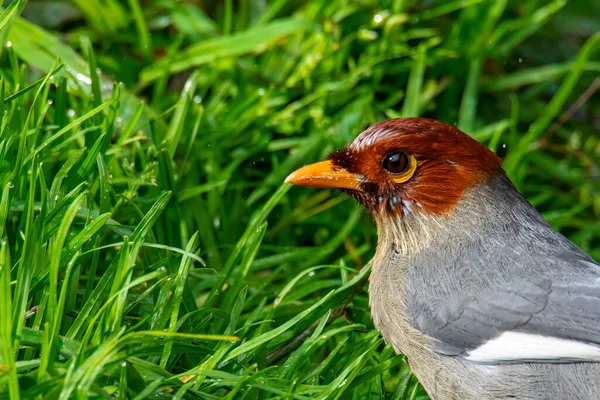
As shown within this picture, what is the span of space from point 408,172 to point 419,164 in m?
0.05

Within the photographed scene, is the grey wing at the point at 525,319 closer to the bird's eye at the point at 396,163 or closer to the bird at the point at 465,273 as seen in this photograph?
the bird at the point at 465,273

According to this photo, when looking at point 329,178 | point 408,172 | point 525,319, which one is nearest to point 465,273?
point 525,319

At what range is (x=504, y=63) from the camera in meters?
5.33

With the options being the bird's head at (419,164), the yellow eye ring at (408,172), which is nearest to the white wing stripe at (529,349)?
the bird's head at (419,164)

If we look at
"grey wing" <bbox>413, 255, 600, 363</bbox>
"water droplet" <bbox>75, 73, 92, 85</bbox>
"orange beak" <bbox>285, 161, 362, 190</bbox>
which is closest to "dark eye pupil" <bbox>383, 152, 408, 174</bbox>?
"orange beak" <bbox>285, 161, 362, 190</bbox>

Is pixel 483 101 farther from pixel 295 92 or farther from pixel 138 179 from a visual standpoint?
pixel 138 179

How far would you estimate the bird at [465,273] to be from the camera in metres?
2.78

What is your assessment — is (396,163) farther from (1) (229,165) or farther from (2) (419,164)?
(1) (229,165)

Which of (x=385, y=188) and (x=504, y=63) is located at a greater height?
(x=385, y=188)

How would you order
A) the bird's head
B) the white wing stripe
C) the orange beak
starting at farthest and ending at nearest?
the orange beak, the bird's head, the white wing stripe

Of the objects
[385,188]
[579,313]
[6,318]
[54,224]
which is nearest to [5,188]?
[54,224]

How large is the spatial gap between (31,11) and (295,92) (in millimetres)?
1511

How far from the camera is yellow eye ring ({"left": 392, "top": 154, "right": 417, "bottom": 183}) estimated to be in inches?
128

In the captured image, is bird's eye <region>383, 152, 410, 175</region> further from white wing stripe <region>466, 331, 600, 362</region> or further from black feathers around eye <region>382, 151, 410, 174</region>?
white wing stripe <region>466, 331, 600, 362</region>
